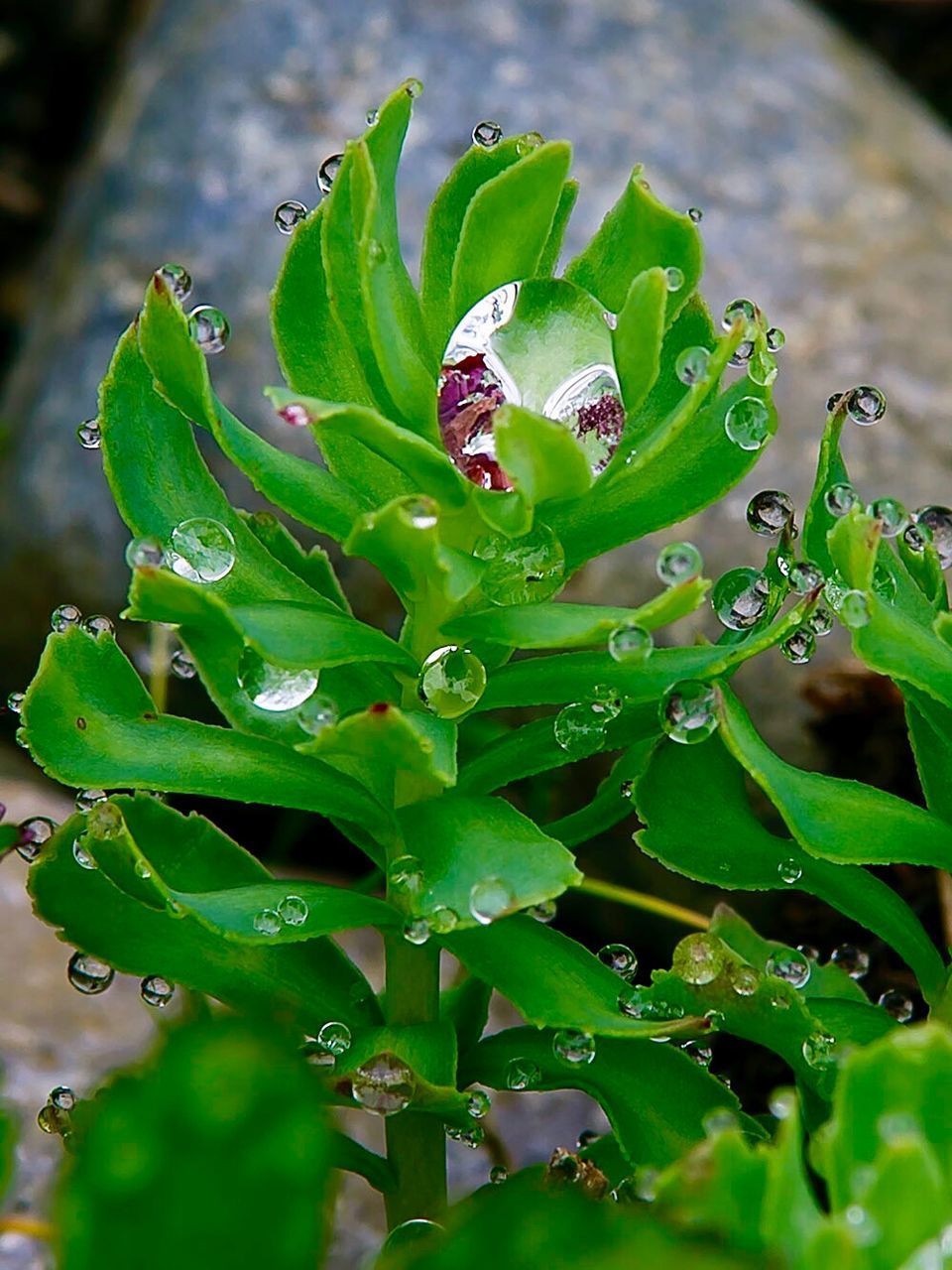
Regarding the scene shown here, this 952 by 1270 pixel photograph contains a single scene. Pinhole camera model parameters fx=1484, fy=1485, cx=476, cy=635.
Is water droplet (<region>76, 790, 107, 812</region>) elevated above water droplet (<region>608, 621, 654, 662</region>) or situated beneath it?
situated beneath

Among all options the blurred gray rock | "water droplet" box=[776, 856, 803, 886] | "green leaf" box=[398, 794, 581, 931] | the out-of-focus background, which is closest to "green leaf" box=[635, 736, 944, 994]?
"water droplet" box=[776, 856, 803, 886]

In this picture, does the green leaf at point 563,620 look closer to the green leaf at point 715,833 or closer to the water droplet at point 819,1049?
the green leaf at point 715,833

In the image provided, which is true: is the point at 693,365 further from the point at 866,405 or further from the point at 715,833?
the point at 715,833

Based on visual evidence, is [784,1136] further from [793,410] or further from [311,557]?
[793,410]


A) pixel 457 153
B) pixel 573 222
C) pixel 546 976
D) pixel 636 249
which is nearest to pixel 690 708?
pixel 546 976

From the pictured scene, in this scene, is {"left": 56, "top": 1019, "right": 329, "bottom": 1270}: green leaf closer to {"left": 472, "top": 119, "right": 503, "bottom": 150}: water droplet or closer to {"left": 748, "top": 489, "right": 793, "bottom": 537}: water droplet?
{"left": 748, "top": 489, "right": 793, "bottom": 537}: water droplet
